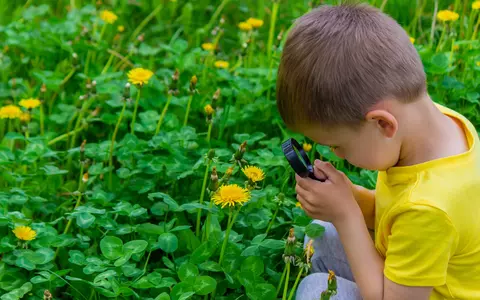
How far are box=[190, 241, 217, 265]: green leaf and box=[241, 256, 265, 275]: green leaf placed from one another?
0.25ft

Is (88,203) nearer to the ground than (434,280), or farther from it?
nearer to the ground

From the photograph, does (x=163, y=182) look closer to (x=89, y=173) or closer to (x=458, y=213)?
(x=89, y=173)

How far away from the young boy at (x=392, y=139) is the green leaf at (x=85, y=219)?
0.57m

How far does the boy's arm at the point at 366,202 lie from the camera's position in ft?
5.88

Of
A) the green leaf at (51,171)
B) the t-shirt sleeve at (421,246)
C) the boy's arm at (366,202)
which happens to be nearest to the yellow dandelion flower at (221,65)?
the green leaf at (51,171)

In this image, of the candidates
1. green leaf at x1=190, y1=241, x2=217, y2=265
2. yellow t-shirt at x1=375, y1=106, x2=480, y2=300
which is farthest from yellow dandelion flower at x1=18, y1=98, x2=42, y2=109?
yellow t-shirt at x1=375, y1=106, x2=480, y2=300

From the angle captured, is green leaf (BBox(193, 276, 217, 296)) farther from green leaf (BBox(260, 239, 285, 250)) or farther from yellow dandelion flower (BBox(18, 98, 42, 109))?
yellow dandelion flower (BBox(18, 98, 42, 109))

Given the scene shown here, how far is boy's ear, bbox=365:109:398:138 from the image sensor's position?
4.59 feet

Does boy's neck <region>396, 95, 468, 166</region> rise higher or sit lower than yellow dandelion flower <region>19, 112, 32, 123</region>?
higher

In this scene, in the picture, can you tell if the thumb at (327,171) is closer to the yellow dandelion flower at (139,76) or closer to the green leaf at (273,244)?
the green leaf at (273,244)

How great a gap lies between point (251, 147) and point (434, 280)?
94 cm

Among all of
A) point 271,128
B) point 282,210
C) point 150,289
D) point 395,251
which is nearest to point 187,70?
point 271,128

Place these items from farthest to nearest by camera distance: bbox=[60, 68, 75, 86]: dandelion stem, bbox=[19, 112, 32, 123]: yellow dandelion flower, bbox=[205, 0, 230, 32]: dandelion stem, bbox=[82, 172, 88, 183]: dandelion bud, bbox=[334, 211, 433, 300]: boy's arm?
bbox=[205, 0, 230, 32]: dandelion stem → bbox=[60, 68, 75, 86]: dandelion stem → bbox=[19, 112, 32, 123]: yellow dandelion flower → bbox=[82, 172, 88, 183]: dandelion bud → bbox=[334, 211, 433, 300]: boy's arm

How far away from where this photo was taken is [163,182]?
2.07 metres
